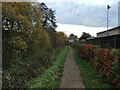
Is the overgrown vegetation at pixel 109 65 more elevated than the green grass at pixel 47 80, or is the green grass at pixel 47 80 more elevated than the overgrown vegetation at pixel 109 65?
the overgrown vegetation at pixel 109 65

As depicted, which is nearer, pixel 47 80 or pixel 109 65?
pixel 109 65

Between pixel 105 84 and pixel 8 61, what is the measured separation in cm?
873

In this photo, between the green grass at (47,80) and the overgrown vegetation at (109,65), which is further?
the green grass at (47,80)

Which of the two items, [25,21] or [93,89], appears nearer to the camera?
[93,89]

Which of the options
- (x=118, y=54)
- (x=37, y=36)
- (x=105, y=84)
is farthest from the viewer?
(x=37, y=36)

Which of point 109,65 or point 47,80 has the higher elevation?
point 109,65

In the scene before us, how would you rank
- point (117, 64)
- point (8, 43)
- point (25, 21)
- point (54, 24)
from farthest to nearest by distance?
point (54, 24) → point (25, 21) → point (8, 43) → point (117, 64)

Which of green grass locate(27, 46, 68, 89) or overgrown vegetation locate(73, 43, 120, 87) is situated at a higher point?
overgrown vegetation locate(73, 43, 120, 87)

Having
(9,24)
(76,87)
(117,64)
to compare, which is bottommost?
(76,87)

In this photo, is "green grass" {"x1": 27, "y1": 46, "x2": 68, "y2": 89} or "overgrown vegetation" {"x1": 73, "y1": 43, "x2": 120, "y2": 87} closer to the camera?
"overgrown vegetation" {"x1": 73, "y1": 43, "x2": 120, "y2": 87}

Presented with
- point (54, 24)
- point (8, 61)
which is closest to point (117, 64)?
point (8, 61)

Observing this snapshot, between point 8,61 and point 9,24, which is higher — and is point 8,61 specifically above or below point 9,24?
below

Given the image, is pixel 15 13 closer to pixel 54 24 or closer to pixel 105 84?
pixel 105 84

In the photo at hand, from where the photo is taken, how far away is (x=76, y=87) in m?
12.1
